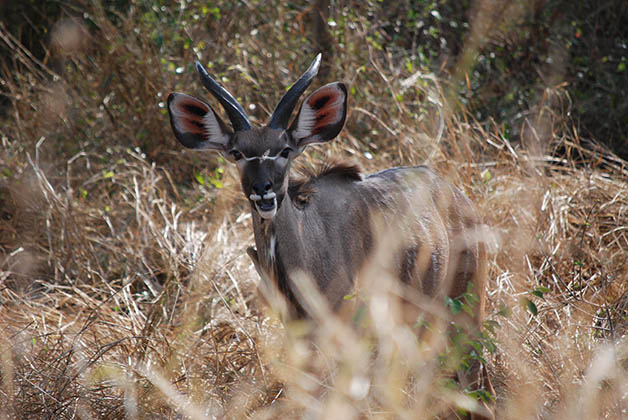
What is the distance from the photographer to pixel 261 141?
11.6 feet

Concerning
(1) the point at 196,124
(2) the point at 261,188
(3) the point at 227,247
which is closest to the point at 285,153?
(2) the point at 261,188

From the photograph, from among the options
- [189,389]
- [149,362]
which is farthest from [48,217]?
[189,389]

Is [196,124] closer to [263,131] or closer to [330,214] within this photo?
[263,131]

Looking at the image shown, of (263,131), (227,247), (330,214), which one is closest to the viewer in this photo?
(263,131)

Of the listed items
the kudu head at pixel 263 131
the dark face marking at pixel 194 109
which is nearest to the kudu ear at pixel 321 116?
the kudu head at pixel 263 131

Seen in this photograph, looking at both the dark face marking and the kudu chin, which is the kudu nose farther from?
the dark face marking

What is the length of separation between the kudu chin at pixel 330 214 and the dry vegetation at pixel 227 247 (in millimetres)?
268

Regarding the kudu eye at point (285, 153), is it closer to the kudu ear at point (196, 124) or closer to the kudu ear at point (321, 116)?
the kudu ear at point (321, 116)

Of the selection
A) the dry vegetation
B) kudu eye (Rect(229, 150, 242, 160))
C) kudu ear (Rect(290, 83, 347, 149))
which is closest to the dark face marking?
kudu eye (Rect(229, 150, 242, 160))

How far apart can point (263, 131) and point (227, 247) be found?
5.75 feet

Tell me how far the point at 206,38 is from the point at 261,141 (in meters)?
3.51

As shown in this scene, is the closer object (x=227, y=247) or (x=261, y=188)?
(x=261, y=188)

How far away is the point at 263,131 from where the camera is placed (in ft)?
11.7

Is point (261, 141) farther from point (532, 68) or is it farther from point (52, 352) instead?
point (532, 68)
